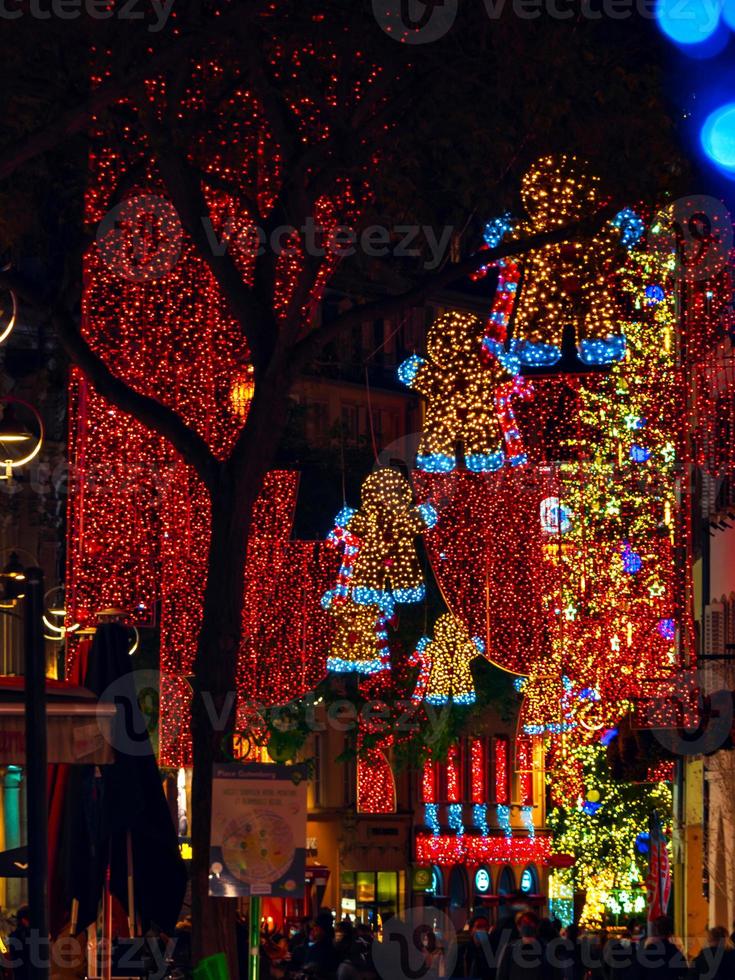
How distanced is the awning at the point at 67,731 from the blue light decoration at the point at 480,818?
212 feet

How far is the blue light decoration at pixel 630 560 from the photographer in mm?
32750

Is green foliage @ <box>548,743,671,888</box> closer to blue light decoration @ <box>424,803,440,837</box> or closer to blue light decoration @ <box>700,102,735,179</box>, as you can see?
blue light decoration @ <box>424,803,440,837</box>

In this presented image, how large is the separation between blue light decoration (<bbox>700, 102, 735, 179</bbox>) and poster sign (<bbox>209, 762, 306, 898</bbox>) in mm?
6188

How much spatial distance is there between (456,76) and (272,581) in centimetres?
1617

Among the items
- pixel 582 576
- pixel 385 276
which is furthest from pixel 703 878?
pixel 385 276

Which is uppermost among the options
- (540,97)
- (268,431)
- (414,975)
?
(540,97)

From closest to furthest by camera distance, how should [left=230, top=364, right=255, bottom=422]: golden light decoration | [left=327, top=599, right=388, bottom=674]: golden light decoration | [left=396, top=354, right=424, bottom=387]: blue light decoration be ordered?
[left=230, top=364, right=255, bottom=422]: golden light decoration, [left=396, top=354, right=424, bottom=387]: blue light decoration, [left=327, top=599, right=388, bottom=674]: golden light decoration

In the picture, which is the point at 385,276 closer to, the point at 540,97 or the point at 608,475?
the point at 540,97

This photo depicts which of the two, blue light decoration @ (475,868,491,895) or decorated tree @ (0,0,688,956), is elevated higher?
decorated tree @ (0,0,688,956)

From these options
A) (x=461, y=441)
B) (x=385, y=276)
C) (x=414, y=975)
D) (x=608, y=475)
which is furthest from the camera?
(x=608, y=475)

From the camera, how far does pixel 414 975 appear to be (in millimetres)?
26656

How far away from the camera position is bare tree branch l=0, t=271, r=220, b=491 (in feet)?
59.6

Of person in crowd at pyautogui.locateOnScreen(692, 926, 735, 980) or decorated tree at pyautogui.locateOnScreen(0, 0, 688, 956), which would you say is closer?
decorated tree at pyautogui.locateOnScreen(0, 0, 688, 956)

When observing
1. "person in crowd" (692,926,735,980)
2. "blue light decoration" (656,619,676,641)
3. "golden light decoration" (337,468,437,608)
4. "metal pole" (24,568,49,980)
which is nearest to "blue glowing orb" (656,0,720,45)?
"person in crowd" (692,926,735,980)
